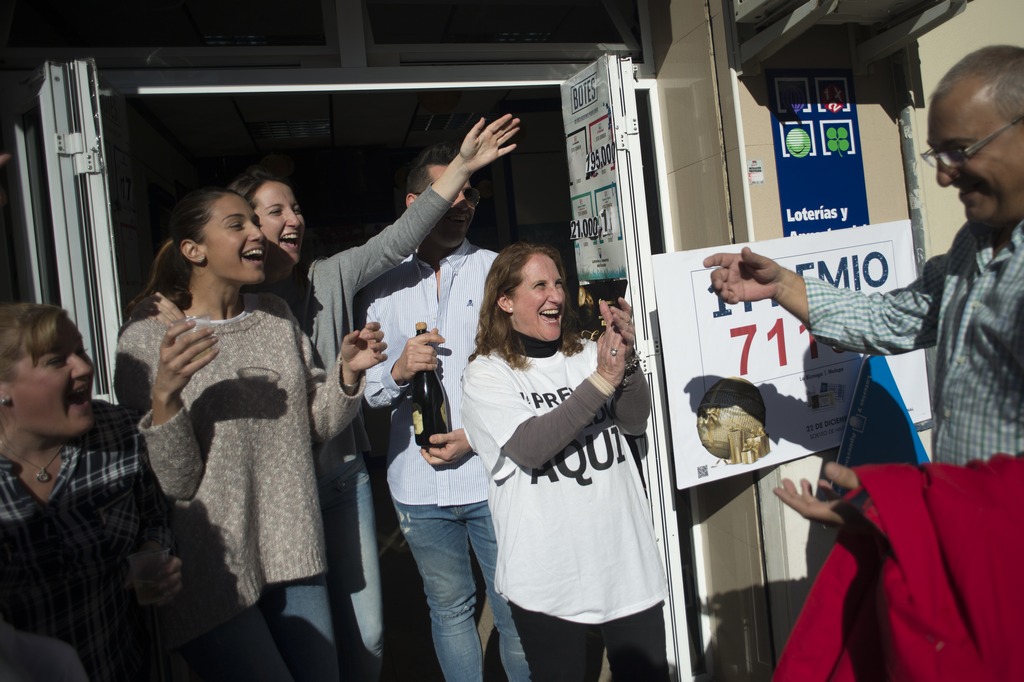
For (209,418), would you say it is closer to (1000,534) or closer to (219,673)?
(219,673)

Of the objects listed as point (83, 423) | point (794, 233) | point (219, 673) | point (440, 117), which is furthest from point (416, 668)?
point (440, 117)

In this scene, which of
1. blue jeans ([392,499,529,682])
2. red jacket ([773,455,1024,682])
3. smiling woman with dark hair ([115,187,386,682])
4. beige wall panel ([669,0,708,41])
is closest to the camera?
red jacket ([773,455,1024,682])

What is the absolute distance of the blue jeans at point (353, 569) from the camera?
2939 mm

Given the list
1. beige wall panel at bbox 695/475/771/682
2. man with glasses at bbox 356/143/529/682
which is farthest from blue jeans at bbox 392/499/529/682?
beige wall panel at bbox 695/475/771/682

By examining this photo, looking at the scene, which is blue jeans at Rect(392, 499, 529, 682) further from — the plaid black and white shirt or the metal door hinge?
the metal door hinge

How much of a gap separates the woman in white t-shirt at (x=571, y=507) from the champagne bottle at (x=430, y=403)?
49cm

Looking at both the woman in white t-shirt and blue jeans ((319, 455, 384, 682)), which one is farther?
blue jeans ((319, 455, 384, 682))

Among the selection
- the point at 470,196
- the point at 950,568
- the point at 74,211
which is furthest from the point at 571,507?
the point at 74,211

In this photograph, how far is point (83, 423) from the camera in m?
1.96

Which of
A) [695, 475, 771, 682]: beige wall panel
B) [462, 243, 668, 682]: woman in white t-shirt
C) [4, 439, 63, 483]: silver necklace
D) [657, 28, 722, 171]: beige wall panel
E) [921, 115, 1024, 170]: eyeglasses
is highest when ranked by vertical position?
[657, 28, 722, 171]: beige wall panel

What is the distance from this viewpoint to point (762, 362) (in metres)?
3.11

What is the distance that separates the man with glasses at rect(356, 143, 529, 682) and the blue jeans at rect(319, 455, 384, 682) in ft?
0.48

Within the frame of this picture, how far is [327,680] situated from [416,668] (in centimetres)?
153

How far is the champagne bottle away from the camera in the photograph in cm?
303
